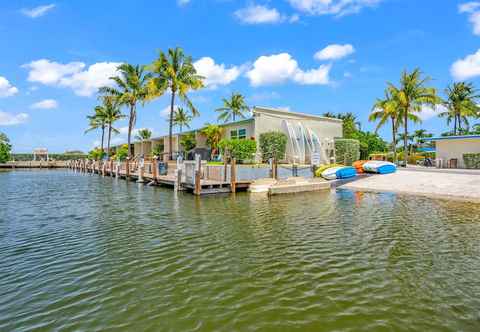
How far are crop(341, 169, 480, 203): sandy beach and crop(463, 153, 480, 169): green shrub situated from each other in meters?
7.01

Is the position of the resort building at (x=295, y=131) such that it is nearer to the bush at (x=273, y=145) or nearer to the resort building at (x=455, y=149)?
the bush at (x=273, y=145)

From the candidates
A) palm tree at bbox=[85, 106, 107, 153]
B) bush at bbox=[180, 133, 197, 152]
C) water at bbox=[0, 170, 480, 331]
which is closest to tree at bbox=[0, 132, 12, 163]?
palm tree at bbox=[85, 106, 107, 153]

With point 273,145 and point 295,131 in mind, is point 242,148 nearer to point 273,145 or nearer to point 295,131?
point 273,145

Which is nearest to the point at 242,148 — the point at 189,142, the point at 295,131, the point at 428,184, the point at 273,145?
the point at 273,145

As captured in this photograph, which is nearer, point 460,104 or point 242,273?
point 242,273

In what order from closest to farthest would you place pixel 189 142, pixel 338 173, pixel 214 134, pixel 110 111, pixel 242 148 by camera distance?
pixel 338 173
pixel 242 148
pixel 214 134
pixel 189 142
pixel 110 111

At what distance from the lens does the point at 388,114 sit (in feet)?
112

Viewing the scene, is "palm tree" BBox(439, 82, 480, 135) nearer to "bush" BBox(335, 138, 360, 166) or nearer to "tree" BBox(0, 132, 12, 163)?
"bush" BBox(335, 138, 360, 166)

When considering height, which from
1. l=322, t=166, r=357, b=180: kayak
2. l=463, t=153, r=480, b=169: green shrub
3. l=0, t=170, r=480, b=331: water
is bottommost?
l=0, t=170, r=480, b=331: water

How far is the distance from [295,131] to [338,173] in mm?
7415

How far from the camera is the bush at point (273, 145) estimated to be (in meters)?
27.2

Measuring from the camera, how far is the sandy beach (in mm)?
16547

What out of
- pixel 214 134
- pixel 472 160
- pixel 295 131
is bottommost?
pixel 472 160

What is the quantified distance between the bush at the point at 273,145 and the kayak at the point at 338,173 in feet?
16.0
